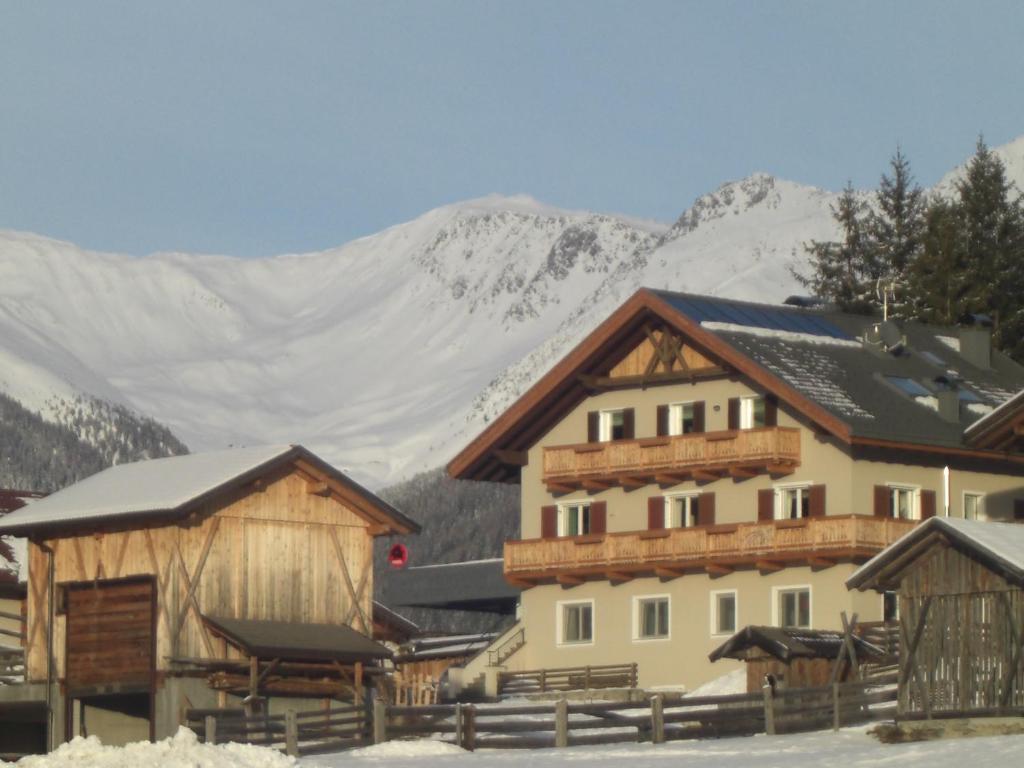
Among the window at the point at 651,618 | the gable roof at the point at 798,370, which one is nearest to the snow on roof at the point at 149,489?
the gable roof at the point at 798,370

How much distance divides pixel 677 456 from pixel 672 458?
0.56ft

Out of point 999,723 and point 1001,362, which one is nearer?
point 999,723

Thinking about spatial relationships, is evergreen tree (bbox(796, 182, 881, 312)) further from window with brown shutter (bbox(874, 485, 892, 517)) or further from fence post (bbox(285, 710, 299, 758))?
fence post (bbox(285, 710, 299, 758))

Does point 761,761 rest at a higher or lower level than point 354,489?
lower

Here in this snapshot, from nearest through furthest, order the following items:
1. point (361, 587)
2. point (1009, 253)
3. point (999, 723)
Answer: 1. point (999, 723)
2. point (361, 587)
3. point (1009, 253)

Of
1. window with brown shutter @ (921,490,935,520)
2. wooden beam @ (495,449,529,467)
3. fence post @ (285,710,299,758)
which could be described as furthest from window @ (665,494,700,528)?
fence post @ (285,710,299,758)

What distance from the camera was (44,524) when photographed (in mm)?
70000

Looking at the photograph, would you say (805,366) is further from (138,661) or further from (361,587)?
(138,661)

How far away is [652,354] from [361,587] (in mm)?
14393

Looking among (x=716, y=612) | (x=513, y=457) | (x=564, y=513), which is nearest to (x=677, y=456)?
(x=716, y=612)

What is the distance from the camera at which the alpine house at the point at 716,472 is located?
7600 cm

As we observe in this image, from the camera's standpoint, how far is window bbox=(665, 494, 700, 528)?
79750mm

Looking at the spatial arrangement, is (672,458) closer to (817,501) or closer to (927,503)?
(817,501)

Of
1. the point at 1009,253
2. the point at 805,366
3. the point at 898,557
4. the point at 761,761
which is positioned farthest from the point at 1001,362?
the point at 761,761
